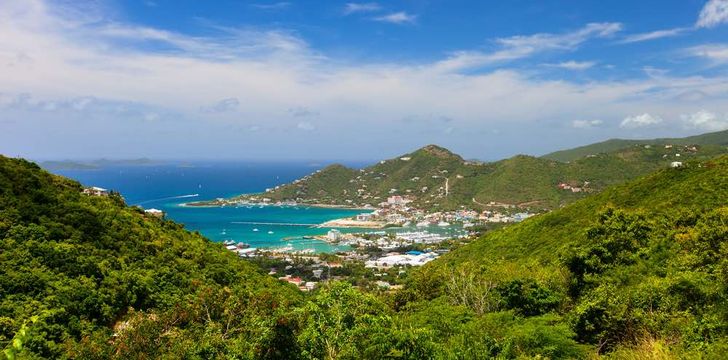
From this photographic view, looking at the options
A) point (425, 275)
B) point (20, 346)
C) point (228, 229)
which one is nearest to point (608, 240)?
point (425, 275)

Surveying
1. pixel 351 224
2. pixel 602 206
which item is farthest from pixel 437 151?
pixel 602 206

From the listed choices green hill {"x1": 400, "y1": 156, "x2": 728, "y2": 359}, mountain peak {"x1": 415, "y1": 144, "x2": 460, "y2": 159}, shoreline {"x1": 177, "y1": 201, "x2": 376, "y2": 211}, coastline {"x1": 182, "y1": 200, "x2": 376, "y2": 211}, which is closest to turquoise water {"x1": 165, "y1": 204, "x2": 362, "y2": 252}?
shoreline {"x1": 177, "y1": 201, "x2": 376, "y2": 211}

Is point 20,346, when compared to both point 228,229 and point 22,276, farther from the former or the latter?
point 228,229

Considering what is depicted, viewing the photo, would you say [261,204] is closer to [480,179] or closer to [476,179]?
[476,179]

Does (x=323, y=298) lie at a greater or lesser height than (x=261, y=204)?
greater

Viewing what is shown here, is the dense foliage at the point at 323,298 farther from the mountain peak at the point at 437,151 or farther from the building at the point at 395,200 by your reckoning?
the mountain peak at the point at 437,151

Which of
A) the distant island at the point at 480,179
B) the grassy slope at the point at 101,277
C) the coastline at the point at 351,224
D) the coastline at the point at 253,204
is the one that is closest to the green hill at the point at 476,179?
the distant island at the point at 480,179
